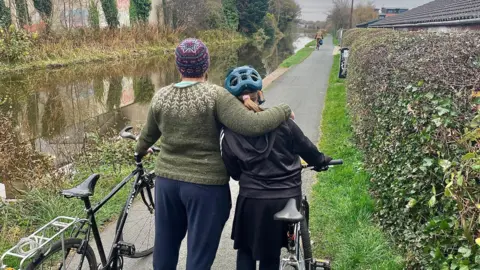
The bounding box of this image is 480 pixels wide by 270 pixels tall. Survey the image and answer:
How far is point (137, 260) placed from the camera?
396cm

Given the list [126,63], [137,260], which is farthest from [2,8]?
[137,260]

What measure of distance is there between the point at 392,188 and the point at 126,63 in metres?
23.3

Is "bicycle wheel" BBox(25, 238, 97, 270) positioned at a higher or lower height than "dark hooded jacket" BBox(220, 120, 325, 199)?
lower

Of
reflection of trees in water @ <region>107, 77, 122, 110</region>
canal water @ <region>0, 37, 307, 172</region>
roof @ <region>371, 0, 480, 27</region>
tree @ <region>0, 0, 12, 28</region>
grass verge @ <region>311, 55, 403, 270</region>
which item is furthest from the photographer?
tree @ <region>0, 0, 12, 28</region>

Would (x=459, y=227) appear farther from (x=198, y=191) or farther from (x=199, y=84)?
(x=199, y=84)

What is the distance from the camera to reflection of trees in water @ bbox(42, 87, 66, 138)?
10055 millimetres

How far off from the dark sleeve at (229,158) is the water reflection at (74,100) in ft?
15.7

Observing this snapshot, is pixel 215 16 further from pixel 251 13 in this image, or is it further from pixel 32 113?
pixel 32 113

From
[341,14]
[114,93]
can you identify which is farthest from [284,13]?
[114,93]

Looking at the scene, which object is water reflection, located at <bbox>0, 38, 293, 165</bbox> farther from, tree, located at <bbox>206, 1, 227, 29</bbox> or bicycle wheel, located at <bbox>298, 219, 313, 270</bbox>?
tree, located at <bbox>206, 1, 227, 29</bbox>

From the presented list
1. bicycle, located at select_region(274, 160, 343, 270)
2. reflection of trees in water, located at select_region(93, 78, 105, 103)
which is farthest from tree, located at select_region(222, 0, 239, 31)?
bicycle, located at select_region(274, 160, 343, 270)

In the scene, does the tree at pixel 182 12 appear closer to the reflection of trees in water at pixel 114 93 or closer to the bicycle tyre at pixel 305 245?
the reflection of trees in water at pixel 114 93

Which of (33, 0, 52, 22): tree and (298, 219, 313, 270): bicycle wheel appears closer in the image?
(298, 219, 313, 270): bicycle wheel

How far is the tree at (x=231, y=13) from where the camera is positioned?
169ft
